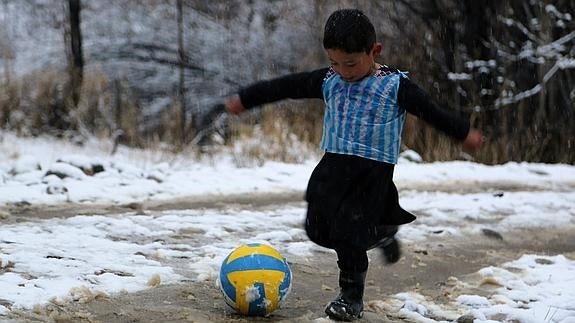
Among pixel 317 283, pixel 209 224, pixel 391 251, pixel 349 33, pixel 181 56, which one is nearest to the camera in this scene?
pixel 349 33

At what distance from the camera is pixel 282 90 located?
13.4ft

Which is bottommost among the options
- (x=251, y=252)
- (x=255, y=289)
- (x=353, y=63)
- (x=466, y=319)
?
(x=466, y=319)

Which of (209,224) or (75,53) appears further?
(75,53)

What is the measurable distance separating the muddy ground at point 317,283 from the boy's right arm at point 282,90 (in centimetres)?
103

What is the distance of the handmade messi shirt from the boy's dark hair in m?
0.25

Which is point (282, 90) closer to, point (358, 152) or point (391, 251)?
point (358, 152)

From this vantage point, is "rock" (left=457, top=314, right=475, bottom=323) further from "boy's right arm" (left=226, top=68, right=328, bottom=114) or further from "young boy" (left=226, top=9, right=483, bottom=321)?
"boy's right arm" (left=226, top=68, right=328, bottom=114)

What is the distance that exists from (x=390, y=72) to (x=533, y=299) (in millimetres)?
1727

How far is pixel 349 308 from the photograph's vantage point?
386 centimetres

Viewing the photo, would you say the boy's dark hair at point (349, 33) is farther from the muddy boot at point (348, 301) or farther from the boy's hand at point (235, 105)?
the muddy boot at point (348, 301)

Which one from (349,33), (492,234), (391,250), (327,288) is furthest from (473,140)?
(492,234)

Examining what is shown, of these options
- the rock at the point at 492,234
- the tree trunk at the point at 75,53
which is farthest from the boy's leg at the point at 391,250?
the tree trunk at the point at 75,53

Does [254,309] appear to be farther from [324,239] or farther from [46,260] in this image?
[46,260]

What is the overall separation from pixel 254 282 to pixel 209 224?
2.73 metres
